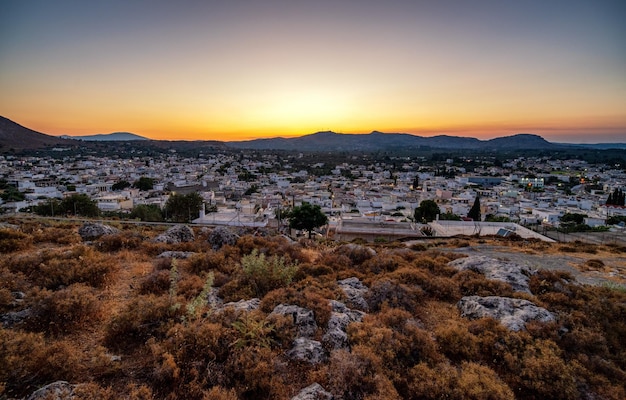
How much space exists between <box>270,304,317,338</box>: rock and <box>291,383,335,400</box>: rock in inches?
40.2

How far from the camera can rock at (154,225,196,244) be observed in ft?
31.9

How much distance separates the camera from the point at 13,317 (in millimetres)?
4344

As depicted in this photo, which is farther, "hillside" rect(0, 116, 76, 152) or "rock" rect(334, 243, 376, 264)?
"hillside" rect(0, 116, 76, 152)

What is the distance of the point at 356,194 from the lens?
60.0m

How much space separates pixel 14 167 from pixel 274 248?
103642 millimetres

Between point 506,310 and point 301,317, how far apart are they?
11.8ft

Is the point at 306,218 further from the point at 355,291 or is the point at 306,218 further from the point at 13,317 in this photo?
the point at 13,317

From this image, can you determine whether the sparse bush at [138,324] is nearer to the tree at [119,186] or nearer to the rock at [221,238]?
the rock at [221,238]

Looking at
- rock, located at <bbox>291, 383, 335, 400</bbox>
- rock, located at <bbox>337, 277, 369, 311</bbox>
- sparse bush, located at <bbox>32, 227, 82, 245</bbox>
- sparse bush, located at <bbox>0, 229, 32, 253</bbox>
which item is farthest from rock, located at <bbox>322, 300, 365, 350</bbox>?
sparse bush, located at <bbox>0, 229, 32, 253</bbox>

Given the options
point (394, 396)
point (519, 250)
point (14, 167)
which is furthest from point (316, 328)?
point (14, 167)

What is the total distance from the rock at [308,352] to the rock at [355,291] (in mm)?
1736

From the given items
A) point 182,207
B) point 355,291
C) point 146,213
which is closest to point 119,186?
point 146,213

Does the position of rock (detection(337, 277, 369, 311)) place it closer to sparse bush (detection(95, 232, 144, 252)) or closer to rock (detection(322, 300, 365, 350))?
rock (detection(322, 300, 365, 350))

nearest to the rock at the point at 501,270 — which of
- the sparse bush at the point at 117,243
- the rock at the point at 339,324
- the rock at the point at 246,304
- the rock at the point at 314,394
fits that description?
the rock at the point at 339,324
